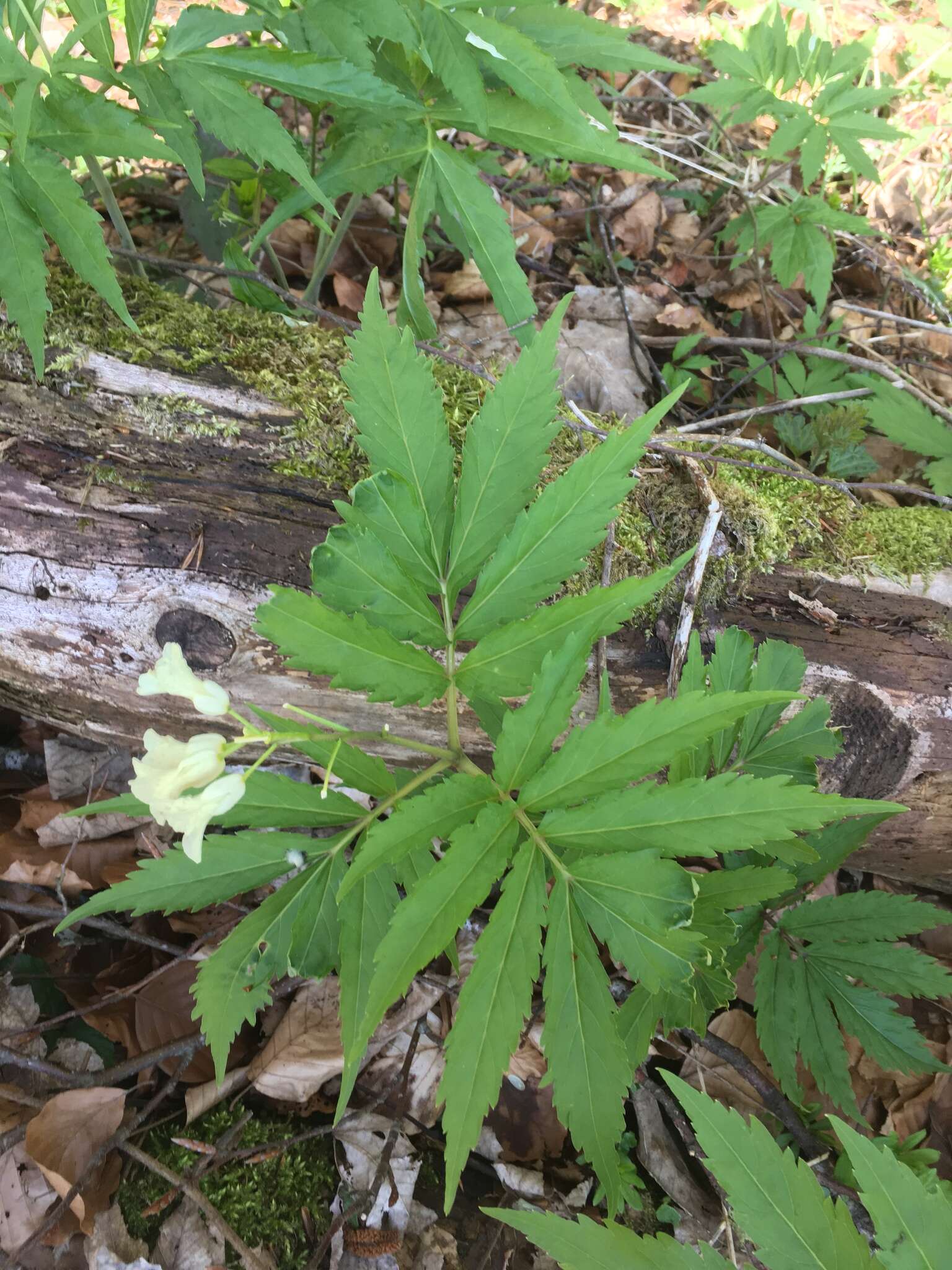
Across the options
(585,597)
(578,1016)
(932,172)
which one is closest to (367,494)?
(585,597)

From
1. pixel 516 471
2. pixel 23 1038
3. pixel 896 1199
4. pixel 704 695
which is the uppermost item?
pixel 516 471

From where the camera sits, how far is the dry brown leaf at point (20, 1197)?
64.1 inches

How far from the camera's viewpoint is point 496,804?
1117 mm

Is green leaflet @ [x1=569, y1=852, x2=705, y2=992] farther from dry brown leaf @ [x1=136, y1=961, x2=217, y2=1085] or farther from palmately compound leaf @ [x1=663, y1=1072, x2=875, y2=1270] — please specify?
dry brown leaf @ [x1=136, y1=961, x2=217, y2=1085]

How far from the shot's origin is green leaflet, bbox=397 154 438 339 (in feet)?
5.79

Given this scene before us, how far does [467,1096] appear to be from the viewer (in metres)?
0.95

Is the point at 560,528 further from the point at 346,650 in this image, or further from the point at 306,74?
the point at 306,74

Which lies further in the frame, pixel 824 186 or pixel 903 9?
pixel 903 9

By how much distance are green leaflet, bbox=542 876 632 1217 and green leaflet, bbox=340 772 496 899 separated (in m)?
0.18

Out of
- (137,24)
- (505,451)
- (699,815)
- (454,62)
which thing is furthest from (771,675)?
(137,24)

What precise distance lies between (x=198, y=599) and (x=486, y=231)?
0.99m

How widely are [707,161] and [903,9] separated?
6.02ft

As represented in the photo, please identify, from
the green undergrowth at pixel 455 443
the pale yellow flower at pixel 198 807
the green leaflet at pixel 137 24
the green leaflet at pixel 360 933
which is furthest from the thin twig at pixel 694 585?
the green leaflet at pixel 137 24

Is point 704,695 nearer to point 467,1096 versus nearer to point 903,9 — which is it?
point 467,1096
